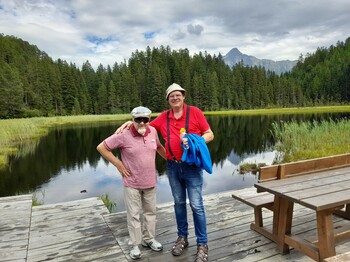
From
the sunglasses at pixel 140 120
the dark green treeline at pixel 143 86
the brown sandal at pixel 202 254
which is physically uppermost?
the dark green treeline at pixel 143 86

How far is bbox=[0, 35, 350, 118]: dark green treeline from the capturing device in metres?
55.8

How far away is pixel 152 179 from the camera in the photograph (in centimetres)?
310

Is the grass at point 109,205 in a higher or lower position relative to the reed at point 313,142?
lower

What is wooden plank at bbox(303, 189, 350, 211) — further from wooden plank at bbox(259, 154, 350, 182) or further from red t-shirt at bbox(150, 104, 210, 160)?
red t-shirt at bbox(150, 104, 210, 160)

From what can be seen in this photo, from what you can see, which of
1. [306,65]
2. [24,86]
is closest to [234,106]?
[24,86]

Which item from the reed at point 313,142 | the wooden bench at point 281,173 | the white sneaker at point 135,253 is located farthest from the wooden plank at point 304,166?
the reed at point 313,142

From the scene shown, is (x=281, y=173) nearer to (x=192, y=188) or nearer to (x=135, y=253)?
(x=192, y=188)

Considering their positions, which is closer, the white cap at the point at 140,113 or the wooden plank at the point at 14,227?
the white cap at the point at 140,113

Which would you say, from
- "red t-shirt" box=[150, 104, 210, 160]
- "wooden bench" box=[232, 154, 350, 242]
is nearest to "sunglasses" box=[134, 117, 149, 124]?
"red t-shirt" box=[150, 104, 210, 160]

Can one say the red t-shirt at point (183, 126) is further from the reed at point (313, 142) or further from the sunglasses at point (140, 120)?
the reed at point (313, 142)

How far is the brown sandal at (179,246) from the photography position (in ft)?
10.1

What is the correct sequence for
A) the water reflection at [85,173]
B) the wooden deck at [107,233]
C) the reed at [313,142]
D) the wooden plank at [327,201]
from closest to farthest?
the wooden plank at [327,201] < the wooden deck at [107,233] < the water reflection at [85,173] < the reed at [313,142]

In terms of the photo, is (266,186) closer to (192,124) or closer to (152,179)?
(192,124)

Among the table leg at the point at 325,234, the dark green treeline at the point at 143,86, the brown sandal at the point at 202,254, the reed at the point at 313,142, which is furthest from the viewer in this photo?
the dark green treeline at the point at 143,86
